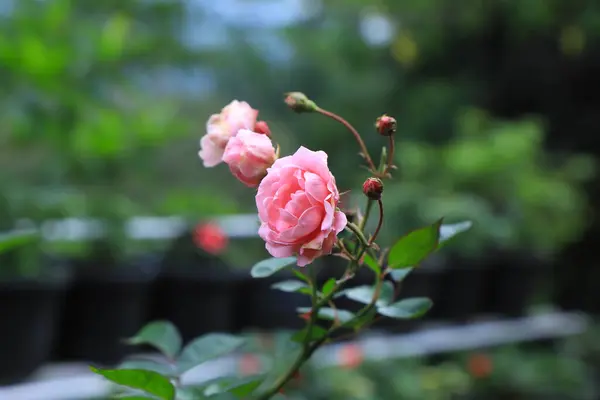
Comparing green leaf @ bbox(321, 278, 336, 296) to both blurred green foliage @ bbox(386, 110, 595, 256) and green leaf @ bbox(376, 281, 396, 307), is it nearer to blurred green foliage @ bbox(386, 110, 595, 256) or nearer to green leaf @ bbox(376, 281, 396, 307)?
green leaf @ bbox(376, 281, 396, 307)

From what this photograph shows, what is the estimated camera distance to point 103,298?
3.70ft

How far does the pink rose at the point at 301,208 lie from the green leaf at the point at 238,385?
10 centimetres

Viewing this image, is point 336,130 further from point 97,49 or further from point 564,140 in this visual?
point 97,49

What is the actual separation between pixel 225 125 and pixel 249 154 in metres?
0.05

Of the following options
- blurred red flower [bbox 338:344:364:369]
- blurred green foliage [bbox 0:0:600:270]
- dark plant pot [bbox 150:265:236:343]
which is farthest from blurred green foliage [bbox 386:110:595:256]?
dark plant pot [bbox 150:265:236:343]

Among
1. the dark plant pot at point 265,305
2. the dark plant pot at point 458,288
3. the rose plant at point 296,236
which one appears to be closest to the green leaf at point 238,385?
the rose plant at point 296,236

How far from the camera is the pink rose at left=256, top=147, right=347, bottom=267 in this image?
12.9 inches

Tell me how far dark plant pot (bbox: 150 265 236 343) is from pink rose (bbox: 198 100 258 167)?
Result: 33.9 inches

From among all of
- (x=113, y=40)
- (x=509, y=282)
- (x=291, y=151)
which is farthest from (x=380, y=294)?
(x=509, y=282)

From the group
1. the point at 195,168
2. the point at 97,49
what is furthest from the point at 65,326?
the point at 195,168

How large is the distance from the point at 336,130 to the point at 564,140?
91 cm

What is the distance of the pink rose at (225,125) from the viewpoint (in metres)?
0.41

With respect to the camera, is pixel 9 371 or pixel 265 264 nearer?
pixel 265 264

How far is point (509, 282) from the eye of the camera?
177 centimetres
